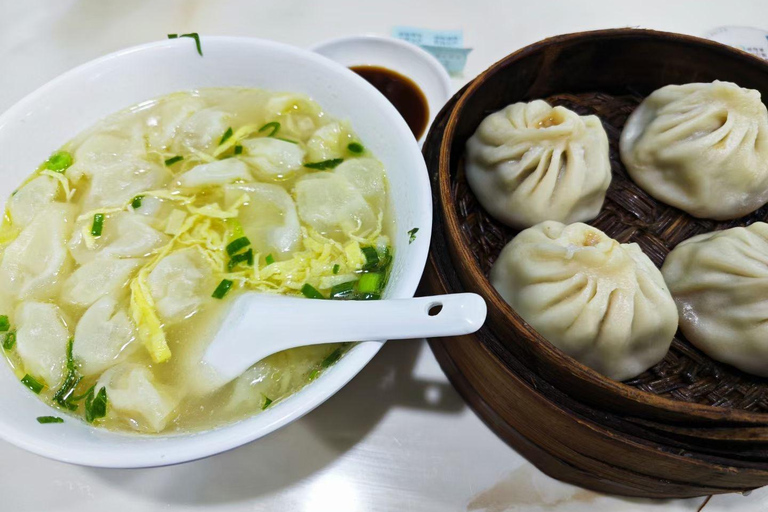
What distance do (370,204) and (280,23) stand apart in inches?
66.1

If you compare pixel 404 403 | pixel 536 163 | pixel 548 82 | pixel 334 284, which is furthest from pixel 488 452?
pixel 548 82

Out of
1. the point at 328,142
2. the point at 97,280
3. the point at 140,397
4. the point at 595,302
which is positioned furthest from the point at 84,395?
the point at 595,302

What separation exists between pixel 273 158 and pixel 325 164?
0.16 meters

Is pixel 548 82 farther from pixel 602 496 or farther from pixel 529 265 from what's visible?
pixel 602 496

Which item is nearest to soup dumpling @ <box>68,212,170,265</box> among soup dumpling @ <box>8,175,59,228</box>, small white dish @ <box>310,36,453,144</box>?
soup dumpling @ <box>8,175,59,228</box>

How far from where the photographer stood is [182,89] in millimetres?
1619

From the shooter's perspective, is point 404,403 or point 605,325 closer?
point 605,325

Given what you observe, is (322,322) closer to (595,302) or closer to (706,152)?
(595,302)

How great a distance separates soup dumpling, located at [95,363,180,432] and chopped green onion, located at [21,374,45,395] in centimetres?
12

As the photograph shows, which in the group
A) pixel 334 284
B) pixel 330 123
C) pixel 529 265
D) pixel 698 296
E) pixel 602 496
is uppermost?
pixel 330 123

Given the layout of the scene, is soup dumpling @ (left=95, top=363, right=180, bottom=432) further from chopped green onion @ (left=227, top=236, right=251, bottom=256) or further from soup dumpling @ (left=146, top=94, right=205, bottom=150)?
soup dumpling @ (left=146, top=94, right=205, bottom=150)

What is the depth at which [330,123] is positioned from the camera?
156cm

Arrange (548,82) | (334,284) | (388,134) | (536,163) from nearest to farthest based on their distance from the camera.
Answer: (334,284) → (388,134) → (536,163) → (548,82)

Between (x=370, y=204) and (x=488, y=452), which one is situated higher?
(x=370, y=204)
